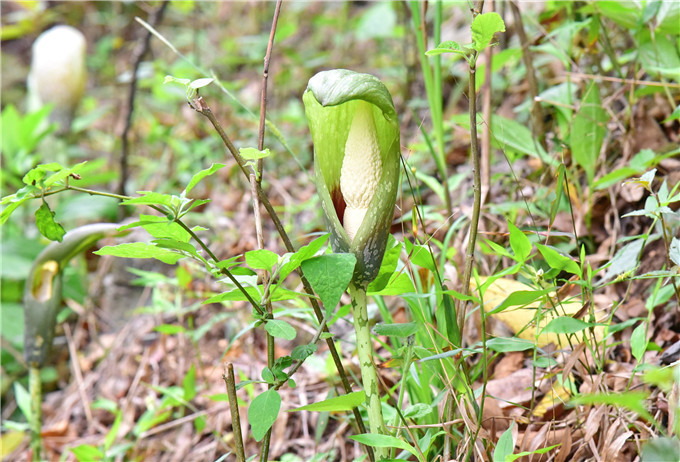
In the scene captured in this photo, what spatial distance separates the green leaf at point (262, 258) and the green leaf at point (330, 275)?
0.12 feet

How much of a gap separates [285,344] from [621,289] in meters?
0.76

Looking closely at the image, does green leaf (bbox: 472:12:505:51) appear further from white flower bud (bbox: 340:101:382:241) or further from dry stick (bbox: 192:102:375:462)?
dry stick (bbox: 192:102:375:462)

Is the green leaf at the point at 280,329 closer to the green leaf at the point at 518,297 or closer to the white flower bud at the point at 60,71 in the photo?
the green leaf at the point at 518,297

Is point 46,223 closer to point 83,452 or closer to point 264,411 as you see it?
point 264,411

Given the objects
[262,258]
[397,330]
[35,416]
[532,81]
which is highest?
[532,81]

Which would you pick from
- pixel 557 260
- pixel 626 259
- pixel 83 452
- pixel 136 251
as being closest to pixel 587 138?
pixel 626 259

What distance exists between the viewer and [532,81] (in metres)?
1.28

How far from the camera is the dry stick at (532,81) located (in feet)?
4.08

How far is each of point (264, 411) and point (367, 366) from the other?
0.13 metres

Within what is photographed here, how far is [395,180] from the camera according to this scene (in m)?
0.64

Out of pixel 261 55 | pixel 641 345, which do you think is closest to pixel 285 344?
pixel 641 345

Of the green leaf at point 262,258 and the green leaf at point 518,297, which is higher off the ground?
the green leaf at point 262,258

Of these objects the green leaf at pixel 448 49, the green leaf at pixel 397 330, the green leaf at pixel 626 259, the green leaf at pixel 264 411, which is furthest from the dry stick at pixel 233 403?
the green leaf at pixel 626 259

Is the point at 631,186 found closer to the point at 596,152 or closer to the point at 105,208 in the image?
the point at 596,152
